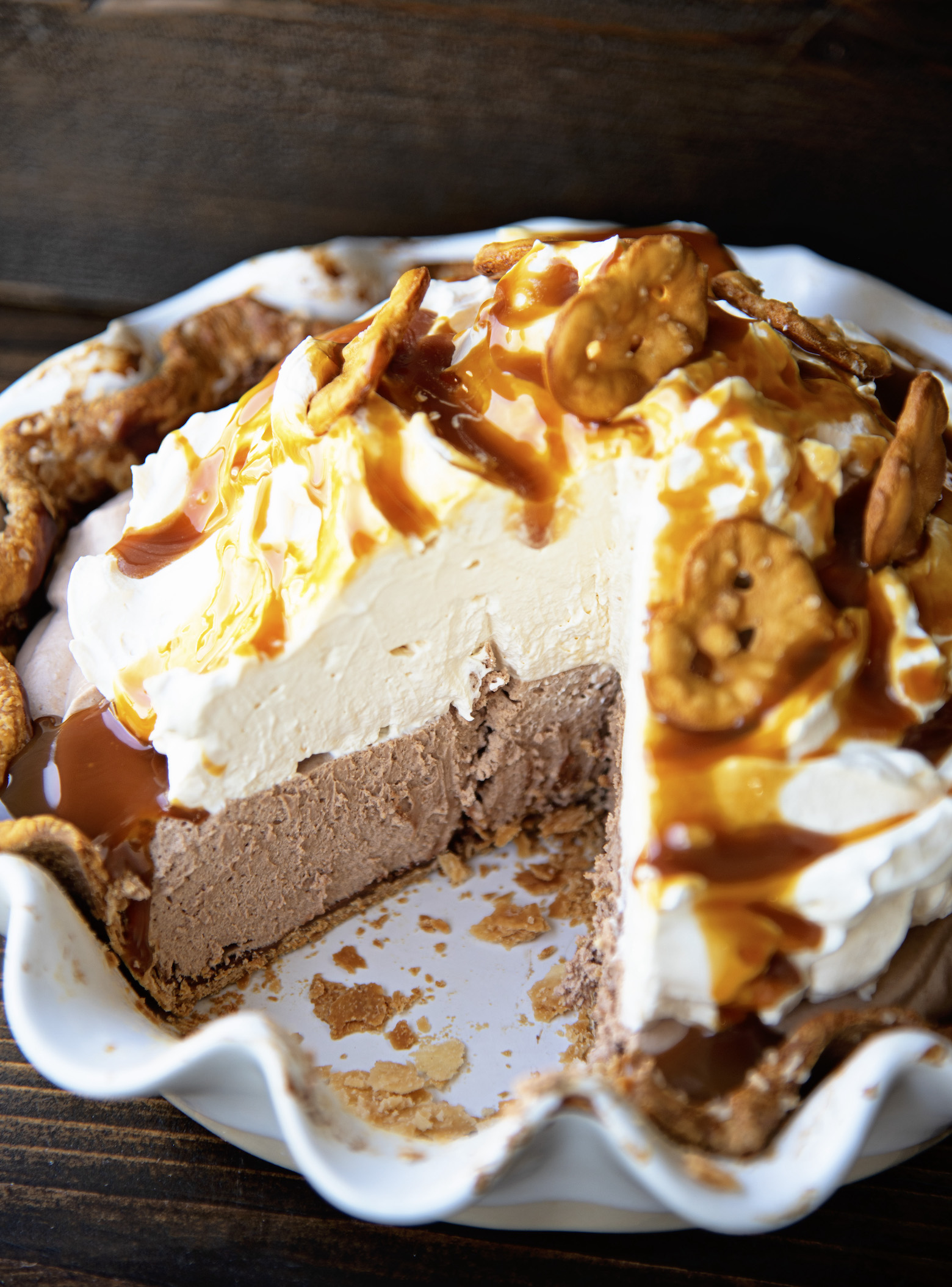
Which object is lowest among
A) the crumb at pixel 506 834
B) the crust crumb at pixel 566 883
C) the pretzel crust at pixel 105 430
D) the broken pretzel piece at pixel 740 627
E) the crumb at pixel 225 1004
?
the crumb at pixel 225 1004

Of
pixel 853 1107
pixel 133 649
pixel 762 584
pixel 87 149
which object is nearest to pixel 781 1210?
pixel 853 1107

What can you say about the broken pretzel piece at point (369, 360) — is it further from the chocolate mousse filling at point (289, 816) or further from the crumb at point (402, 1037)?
the crumb at point (402, 1037)

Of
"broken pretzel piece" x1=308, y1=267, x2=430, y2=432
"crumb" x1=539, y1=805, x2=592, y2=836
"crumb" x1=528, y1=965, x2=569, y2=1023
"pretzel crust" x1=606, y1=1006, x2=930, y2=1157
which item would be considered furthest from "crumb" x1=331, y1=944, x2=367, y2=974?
"broken pretzel piece" x1=308, y1=267, x2=430, y2=432

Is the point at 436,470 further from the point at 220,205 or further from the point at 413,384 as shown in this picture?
the point at 220,205

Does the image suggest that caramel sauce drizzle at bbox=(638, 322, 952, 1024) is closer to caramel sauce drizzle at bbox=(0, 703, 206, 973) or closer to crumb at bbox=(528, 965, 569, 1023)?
crumb at bbox=(528, 965, 569, 1023)

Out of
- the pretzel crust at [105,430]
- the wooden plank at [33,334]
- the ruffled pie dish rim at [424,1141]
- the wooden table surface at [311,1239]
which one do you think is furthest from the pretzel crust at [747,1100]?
the wooden plank at [33,334]

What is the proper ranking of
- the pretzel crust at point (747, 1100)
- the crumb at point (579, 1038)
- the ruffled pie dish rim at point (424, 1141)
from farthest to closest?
the crumb at point (579, 1038)
the pretzel crust at point (747, 1100)
the ruffled pie dish rim at point (424, 1141)
